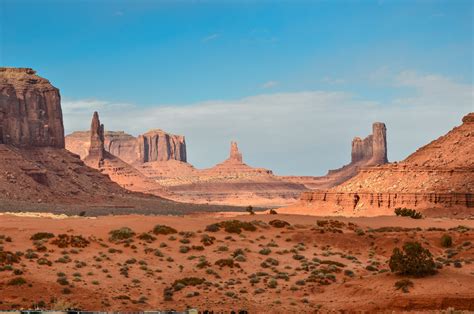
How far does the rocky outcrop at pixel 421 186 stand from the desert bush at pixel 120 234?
4285 centimetres

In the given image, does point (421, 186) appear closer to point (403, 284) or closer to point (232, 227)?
point (232, 227)

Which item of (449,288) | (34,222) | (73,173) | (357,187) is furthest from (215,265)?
(73,173)

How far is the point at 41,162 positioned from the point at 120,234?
11269cm

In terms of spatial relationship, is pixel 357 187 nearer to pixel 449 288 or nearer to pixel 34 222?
pixel 34 222

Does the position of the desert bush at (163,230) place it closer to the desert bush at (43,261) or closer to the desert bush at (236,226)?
the desert bush at (236,226)

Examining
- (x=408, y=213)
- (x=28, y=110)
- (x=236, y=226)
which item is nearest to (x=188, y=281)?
(x=236, y=226)

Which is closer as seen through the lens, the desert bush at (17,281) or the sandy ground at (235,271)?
the sandy ground at (235,271)

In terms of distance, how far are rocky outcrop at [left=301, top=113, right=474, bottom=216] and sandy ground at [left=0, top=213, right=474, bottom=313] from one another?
3154 centimetres

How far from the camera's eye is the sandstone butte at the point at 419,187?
289ft

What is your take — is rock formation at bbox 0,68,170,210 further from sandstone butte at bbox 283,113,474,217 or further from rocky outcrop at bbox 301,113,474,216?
rocky outcrop at bbox 301,113,474,216

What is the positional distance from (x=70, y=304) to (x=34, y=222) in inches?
1044

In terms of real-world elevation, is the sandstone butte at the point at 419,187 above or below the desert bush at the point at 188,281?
above

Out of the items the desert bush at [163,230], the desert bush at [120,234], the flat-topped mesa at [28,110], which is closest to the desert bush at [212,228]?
the desert bush at [163,230]

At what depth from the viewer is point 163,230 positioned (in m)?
51.9
